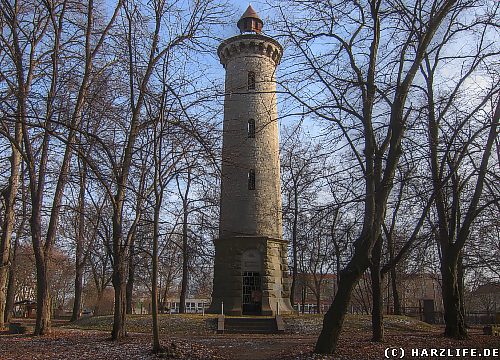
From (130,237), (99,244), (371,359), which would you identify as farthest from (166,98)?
(99,244)

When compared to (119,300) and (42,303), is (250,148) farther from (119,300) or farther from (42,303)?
(42,303)

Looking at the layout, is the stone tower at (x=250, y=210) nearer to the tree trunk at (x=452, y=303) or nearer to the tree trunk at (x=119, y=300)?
the tree trunk at (x=452, y=303)

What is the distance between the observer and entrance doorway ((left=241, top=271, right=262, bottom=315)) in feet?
77.1

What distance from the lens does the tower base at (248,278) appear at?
23.4 m

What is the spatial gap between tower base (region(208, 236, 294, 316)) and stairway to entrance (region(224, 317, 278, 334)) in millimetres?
1848

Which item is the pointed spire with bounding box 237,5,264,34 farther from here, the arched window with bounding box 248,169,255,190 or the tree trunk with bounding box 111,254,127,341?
the tree trunk with bounding box 111,254,127,341

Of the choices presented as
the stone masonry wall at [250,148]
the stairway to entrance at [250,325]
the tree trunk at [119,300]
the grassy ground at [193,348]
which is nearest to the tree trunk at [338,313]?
the grassy ground at [193,348]

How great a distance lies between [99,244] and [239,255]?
11.0 m

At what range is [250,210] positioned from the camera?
24109mm

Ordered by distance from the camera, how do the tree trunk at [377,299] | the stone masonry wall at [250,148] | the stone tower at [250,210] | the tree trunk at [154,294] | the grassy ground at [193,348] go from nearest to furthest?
the grassy ground at [193,348] → the tree trunk at [154,294] → the tree trunk at [377,299] → the stone tower at [250,210] → the stone masonry wall at [250,148]

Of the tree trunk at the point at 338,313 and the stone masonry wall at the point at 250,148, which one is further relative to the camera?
the stone masonry wall at the point at 250,148

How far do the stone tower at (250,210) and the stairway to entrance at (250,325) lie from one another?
1781mm

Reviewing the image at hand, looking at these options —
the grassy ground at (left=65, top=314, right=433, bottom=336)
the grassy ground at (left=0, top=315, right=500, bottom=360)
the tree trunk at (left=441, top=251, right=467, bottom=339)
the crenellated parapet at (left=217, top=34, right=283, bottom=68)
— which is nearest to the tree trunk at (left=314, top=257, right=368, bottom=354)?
the grassy ground at (left=0, top=315, right=500, bottom=360)

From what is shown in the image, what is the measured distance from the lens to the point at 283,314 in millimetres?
23500
